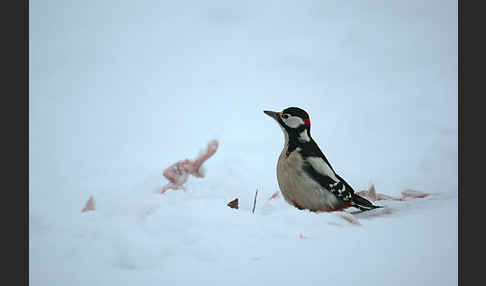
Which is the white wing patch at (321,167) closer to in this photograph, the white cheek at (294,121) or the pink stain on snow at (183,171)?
the white cheek at (294,121)

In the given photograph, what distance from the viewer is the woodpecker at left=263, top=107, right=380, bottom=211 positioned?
213 cm

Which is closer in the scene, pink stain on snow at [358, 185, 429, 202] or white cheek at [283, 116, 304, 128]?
white cheek at [283, 116, 304, 128]

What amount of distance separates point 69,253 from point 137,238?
24cm

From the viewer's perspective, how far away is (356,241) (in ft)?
6.68

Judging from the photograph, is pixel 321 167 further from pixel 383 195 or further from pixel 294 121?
pixel 383 195

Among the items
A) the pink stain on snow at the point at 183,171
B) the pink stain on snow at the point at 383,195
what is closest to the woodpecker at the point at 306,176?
the pink stain on snow at the point at 383,195

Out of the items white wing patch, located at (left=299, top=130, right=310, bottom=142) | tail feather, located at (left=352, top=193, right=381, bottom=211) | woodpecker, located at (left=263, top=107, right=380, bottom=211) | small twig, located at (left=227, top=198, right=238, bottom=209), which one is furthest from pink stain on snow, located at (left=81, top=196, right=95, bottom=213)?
tail feather, located at (left=352, top=193, right=381, bottom=211)

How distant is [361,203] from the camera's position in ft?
7.08

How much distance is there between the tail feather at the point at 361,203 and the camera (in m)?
2.16

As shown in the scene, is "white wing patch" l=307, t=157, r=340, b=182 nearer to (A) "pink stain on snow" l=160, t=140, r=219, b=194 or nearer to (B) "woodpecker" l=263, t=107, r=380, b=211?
(B) "woodpecker" l=263, t=107, r=380, b=211

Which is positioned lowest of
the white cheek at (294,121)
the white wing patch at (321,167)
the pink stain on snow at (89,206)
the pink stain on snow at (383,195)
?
the pink stain on snow at (89,206)

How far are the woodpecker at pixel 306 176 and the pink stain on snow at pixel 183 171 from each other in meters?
0.43

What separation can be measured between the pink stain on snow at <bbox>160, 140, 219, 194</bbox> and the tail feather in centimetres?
68
